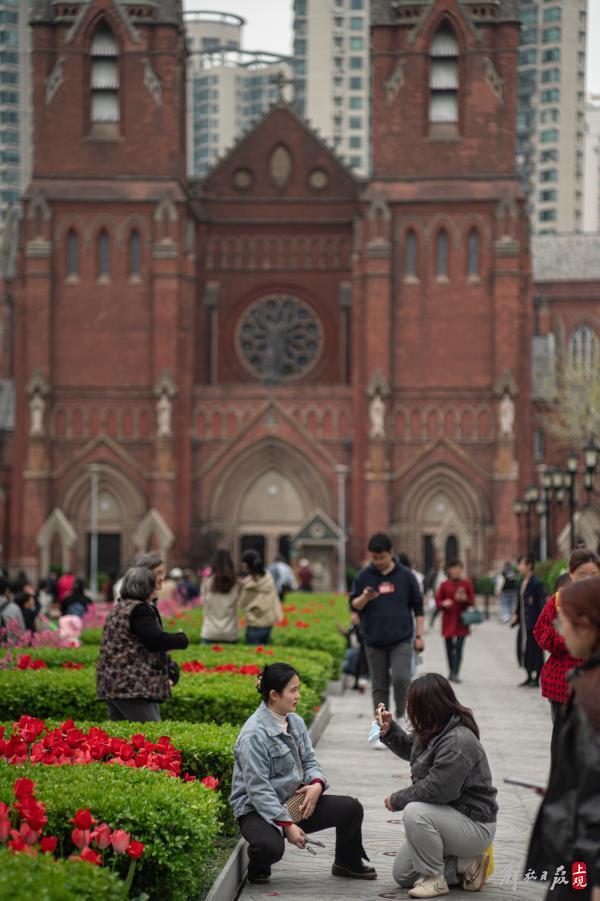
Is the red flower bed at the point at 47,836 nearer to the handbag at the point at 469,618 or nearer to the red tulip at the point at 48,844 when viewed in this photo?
the red tulip at the point at 48,844

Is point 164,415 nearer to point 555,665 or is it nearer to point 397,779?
point 397,779

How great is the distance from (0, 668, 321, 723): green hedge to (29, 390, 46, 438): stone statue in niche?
1561 inches

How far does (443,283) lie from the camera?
177 ft

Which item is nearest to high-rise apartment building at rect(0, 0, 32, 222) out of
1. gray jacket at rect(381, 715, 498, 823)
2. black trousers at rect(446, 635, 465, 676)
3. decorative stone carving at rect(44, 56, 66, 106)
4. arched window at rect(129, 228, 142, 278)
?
decorative stone carving at rect(44, 56, 66, 106)

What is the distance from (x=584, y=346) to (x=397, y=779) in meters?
57.4

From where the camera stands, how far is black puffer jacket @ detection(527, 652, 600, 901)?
621 cm

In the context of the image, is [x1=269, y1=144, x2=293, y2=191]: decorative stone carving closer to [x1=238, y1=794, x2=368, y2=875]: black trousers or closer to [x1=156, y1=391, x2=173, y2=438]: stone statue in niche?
[x1=156, y1=391, x2=173, y2=438]: stone statue in niche

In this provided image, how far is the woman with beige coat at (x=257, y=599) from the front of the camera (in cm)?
1875

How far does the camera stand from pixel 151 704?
12195 millimetres

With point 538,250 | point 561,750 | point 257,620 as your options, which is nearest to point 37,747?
point 561,750

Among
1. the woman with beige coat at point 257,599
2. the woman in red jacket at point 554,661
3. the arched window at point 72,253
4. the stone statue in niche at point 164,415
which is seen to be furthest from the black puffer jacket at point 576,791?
the arched window at point 72,253

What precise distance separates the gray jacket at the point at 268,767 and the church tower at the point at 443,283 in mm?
43056

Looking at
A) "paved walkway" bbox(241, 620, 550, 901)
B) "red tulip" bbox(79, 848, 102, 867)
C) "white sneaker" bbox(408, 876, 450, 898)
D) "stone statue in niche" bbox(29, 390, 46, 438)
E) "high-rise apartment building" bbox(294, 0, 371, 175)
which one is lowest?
"paved walkway" bbox(241, 620, 550, 901)

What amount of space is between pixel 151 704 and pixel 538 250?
220 ft
